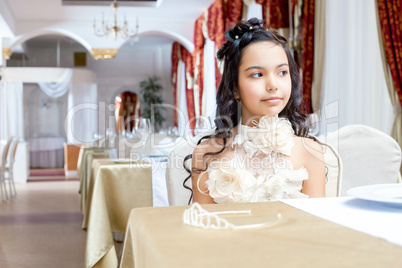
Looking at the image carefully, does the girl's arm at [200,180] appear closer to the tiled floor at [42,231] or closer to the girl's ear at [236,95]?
the girl's ear at [236,95]

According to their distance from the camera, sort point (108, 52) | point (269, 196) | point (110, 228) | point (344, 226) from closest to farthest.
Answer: point (344, 226) < point (269, 196) < point (110, 228) < point (108, 52)

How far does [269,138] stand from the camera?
1.45 meters

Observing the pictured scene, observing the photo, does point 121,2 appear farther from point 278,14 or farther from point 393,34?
point 393,34

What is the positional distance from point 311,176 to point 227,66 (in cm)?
45

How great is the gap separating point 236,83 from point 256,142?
22 cm

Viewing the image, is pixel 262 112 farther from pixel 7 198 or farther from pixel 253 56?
pixel 7 198

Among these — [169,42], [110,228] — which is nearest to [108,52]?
[169,42]

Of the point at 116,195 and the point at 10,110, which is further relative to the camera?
the point at 10,110

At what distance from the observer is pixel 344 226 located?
33.7 inches

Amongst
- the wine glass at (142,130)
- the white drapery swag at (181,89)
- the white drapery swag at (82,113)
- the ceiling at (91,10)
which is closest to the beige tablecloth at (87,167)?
the wine glass at (142,130)

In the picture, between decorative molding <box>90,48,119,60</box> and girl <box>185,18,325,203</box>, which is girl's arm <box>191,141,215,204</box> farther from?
decorative molding <box>90,48,119,60</box>

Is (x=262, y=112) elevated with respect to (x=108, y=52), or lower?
lower

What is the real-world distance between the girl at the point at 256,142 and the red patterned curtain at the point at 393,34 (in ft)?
9.66

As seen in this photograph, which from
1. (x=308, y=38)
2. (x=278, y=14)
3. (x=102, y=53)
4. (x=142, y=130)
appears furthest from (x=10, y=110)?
(x=142, y=130)
